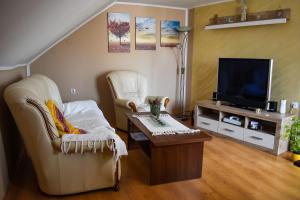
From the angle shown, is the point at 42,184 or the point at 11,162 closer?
the point at 42,184

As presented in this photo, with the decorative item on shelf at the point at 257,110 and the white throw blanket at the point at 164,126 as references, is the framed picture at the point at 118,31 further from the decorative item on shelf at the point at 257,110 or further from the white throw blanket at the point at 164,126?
the decorative item on shelf at the point at 257,110

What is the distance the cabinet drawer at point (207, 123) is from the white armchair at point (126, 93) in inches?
29.9

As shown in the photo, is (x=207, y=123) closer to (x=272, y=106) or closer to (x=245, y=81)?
(x=245, y=81)

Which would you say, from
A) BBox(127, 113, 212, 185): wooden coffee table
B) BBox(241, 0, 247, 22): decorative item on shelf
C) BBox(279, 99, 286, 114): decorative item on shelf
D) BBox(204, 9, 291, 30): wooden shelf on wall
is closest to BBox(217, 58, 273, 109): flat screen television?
BBox(279, 99, 286, 114): decorative item on shelf

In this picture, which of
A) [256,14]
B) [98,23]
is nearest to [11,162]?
[98,23]

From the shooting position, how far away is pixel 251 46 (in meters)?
3.97

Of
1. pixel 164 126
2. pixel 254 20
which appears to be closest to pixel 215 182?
pixel 164 126

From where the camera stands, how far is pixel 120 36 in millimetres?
4527

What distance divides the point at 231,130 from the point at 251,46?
144 centimetres

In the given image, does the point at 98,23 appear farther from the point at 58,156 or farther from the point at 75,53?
the point at 58,156

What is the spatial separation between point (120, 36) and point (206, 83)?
6.35 feet

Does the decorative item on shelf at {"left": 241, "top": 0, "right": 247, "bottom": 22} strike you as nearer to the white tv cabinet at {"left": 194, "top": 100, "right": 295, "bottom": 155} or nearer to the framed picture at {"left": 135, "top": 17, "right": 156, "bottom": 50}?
the white tv cabinet at {"left": 194, "top": 100, "right": 295, "bottom": 155}

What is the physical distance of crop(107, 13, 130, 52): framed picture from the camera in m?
4.42

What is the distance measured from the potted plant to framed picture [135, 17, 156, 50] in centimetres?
283
